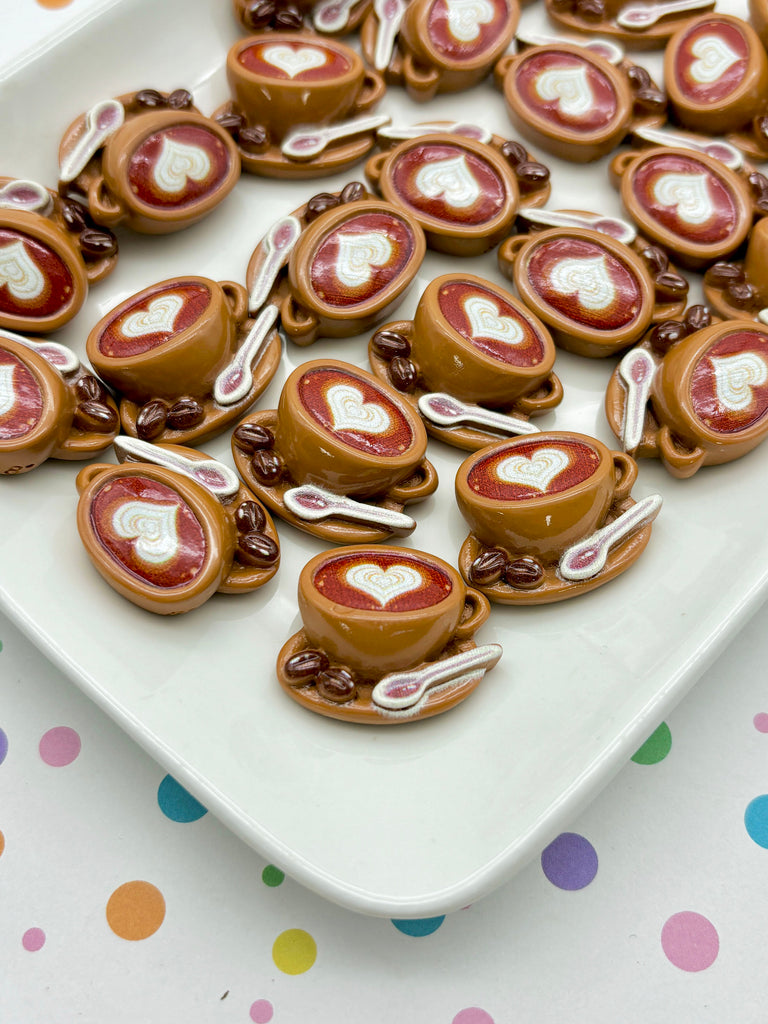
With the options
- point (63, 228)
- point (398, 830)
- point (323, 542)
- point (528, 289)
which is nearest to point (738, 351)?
point (528, 289)

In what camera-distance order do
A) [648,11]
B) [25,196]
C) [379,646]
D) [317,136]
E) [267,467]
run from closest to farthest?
[379,646]
[267,467]
[25,196]
[317,136]
[648,11]

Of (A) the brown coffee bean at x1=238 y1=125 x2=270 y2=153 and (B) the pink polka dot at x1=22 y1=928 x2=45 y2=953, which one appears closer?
(B) the pink polka dot at x1=22 y1=928 x2=45 y2=953

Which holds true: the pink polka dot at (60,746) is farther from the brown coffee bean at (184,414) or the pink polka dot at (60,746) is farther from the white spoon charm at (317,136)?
the white spoon charm at (317,136)

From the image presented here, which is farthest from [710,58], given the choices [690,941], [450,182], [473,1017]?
[473,1017]

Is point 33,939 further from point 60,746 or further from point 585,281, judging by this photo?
point 585,281

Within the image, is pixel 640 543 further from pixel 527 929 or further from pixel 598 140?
pixel 598 140

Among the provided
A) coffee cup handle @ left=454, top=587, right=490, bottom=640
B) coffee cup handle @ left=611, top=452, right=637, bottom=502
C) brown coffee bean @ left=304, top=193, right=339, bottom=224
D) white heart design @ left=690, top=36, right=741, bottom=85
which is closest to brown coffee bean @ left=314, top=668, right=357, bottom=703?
coffee cup handle @ left=454, top=587, right=490, bottom=640

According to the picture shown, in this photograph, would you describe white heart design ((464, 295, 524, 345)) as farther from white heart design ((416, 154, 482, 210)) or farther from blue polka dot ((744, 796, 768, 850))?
blue polka dot ((744, 796, 768, 850))
